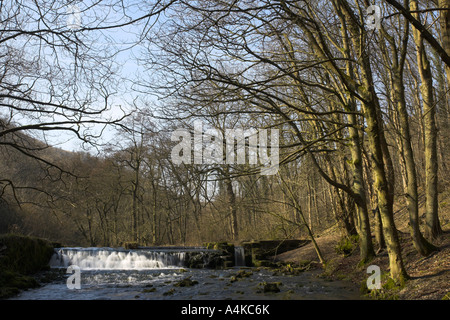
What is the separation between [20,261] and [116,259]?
4.60m

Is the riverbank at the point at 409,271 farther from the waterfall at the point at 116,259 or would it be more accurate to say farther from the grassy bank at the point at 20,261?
the grassy bank at the point at 20,261

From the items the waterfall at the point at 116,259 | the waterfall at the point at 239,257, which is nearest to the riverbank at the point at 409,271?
the waterfall at the point at 239,257

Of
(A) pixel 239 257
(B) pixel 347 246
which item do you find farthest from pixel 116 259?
(B) pixel 347 246

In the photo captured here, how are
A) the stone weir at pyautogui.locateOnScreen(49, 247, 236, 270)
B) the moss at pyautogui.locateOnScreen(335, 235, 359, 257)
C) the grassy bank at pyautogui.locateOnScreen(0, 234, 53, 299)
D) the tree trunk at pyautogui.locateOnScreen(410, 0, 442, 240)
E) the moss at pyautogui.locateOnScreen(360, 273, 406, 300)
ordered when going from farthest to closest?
the stone weir at pyautogui.locateOnScreen(49, 247, 236, 270) → the moss at pyautogui.locateOnScreen(335, 235, 359, 257) → the grassy bank at pyautogui.locateOnScreen(0, 234, 53, 299) → the tree trunk at pyautogui.locateOnScreen(410, 0, 442, 240) → the moss at pyautogui.locateOnScreen(360, 273, 406, 300)

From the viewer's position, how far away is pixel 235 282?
1116cm

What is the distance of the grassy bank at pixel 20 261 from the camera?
10951 millimetres

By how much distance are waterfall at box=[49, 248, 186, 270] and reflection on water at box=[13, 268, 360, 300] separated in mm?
3424

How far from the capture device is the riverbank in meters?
5.58

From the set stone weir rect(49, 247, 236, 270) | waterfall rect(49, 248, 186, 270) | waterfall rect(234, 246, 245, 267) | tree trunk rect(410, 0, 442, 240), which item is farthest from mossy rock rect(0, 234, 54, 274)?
tree trunk rect(410, 0, 442, 240)

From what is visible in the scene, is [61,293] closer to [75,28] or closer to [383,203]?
[75,28]

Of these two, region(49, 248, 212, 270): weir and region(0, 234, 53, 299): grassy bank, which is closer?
region(0, 234, 53, 299): grassy bank

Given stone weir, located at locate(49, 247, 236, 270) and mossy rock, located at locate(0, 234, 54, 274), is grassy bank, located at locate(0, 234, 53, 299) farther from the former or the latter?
stone weir, located at locate(49, 247, 236, 270)

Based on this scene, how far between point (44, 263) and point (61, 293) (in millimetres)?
6575

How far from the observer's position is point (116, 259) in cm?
1750
